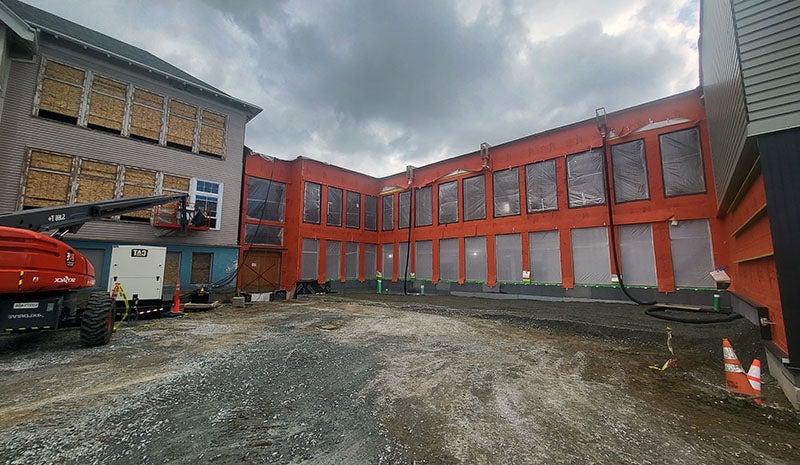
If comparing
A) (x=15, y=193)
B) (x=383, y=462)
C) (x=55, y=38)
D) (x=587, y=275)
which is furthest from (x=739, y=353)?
(x=55, y=38)

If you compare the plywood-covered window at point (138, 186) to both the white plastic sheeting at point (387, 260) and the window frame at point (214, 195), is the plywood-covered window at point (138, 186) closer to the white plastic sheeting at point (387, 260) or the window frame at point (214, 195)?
the window frame at point (214, 195)

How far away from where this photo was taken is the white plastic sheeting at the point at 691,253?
1316 cm

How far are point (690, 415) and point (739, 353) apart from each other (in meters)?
3.99

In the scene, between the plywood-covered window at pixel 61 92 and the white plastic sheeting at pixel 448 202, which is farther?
the white plastic sheeting at pixel 448 202

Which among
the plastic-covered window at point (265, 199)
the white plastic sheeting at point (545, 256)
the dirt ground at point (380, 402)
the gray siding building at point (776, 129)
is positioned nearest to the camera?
the dirt ground at point (380, 402)

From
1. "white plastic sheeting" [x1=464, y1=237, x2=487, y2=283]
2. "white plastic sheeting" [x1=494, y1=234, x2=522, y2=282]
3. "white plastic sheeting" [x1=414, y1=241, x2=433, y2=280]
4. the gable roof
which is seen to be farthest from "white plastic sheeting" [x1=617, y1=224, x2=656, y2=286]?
the gable roof

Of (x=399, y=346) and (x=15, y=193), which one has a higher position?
(x=15, y=193)

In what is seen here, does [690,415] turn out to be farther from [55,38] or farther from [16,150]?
[55,38]

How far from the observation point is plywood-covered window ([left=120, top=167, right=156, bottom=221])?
45.5 feet

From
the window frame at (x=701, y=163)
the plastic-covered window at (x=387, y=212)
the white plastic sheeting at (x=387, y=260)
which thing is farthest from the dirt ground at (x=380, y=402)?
the plastic-covered window at (x=387, y=212)

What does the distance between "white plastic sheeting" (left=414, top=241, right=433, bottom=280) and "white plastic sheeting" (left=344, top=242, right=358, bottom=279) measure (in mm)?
4804

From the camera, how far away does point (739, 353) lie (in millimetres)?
6125

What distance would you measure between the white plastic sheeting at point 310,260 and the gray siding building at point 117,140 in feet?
15.9

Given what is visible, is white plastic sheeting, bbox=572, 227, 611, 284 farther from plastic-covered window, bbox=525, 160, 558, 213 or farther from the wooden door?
the wooden door
